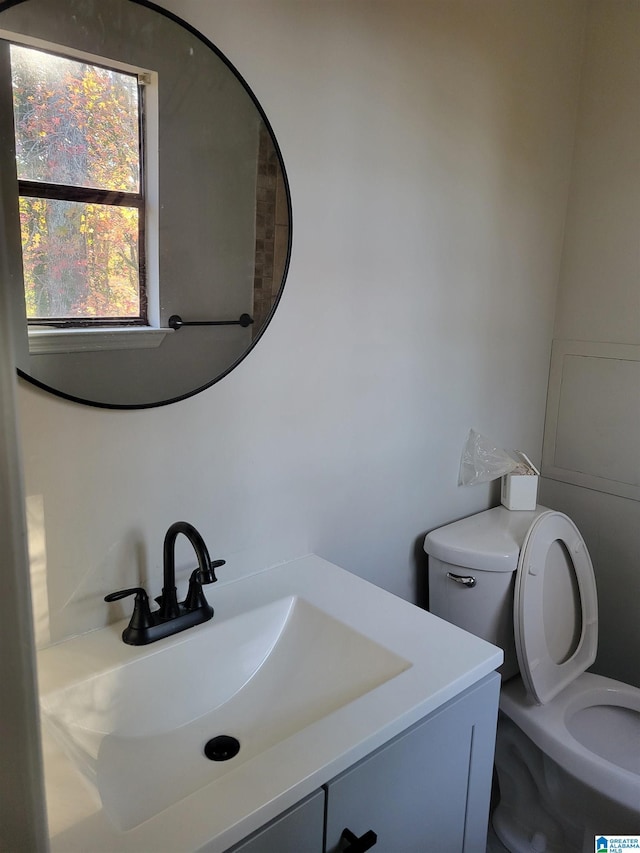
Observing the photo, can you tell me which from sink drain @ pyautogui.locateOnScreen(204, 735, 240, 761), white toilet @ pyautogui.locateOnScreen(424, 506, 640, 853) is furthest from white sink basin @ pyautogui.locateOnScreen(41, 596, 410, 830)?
white toilet @ pyautogui.locateOnScreen(424, 506, 640, 853)

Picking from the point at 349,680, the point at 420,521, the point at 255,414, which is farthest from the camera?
the point at 420,521

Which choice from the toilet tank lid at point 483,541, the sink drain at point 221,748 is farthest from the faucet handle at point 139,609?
the toilet tank lid at point 483,541

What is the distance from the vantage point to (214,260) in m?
1.30

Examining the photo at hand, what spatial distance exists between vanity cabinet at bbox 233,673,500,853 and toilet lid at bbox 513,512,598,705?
19.1 inches

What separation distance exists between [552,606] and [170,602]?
113cm

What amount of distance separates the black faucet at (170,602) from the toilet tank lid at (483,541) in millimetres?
759

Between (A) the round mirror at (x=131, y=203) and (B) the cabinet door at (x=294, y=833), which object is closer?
(B) the cabinet door at (x=294, y=833)

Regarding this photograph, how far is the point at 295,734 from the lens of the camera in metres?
1.01

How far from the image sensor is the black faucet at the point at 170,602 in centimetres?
119

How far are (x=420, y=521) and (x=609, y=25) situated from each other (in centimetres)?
161

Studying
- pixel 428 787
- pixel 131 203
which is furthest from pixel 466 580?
pixel 131 203

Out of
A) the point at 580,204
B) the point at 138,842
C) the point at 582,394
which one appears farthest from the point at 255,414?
the point at 580,204

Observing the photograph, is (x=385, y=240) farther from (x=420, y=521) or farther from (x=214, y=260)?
(x=420, y=521)

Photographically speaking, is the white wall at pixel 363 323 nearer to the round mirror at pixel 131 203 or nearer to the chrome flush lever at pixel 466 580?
the round mirror at pixel 131 203
